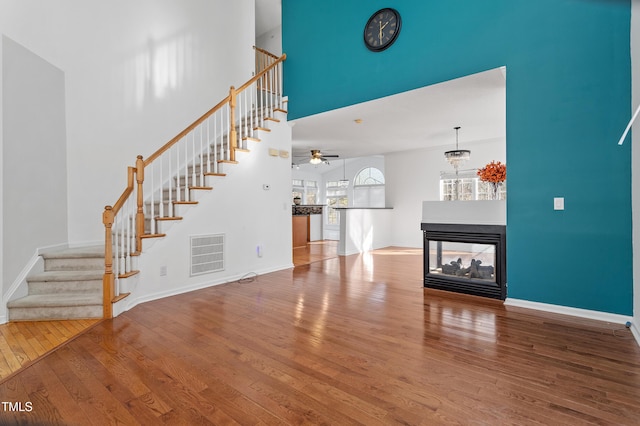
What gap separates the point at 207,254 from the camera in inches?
183

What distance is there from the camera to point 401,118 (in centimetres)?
573

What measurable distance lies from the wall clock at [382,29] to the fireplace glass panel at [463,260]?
292cm

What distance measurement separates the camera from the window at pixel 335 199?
13.3 metres

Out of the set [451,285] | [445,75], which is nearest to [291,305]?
[451,285]

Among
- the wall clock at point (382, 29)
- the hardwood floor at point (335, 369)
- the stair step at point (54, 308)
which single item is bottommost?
the hardwood floor at point (335, 369)

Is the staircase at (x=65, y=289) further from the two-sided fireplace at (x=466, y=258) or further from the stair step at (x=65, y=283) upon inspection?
the two-sided fireplace at (x=466, y=258)

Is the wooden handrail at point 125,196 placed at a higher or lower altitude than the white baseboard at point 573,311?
higher

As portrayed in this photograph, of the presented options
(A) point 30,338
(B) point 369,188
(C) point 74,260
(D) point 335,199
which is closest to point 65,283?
(C) point 74,260

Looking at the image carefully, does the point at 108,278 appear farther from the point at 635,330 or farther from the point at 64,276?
the point at 635,330

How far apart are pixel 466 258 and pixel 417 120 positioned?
280 centimetres

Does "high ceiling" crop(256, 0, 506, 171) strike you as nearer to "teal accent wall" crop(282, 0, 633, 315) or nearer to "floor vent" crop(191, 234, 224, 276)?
"teal accent wall" crop(282, 0, 633, 315)

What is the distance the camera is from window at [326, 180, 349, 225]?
13.3m

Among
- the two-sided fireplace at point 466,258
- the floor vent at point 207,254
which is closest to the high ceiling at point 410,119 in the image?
the two-sided fireplace at point 466,258

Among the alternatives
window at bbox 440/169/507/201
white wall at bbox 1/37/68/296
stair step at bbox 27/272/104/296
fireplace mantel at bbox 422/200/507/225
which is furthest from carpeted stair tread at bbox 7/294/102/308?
window at bbox 440/169/507/201
